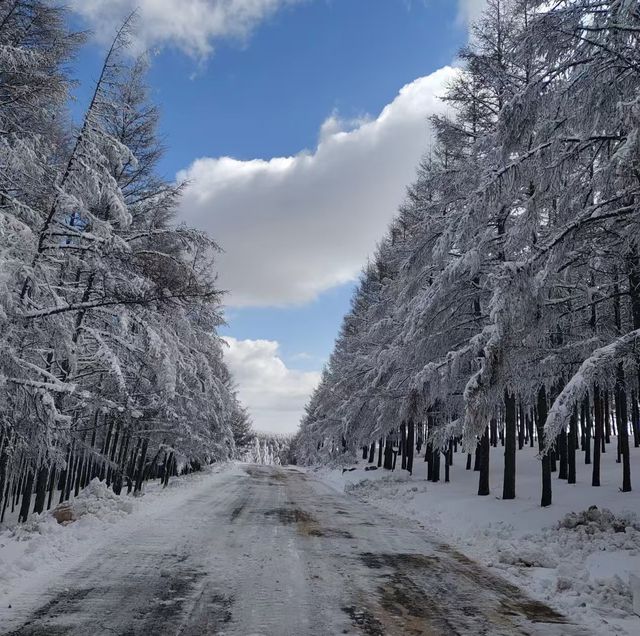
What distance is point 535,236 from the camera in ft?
40.6

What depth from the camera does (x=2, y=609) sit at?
17.3 ft

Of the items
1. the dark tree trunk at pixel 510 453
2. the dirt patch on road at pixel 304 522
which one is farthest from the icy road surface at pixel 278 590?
the dark tree trunk at pixel 510 453

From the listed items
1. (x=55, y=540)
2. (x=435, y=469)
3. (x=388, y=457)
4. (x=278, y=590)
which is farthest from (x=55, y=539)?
(x=388, y=457)

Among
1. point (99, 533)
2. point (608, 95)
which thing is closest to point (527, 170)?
point (608, 95)

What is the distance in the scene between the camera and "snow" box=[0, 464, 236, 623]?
6.15 metres

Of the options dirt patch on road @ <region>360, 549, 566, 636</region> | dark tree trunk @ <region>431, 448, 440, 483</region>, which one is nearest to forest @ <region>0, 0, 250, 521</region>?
dirt patch on road @ <region>360, 549, 566, 636</region>

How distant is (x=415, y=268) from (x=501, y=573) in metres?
8.28

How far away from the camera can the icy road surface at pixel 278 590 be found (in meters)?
5.10

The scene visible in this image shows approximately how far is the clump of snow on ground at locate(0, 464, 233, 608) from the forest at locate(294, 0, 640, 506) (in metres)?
6.44

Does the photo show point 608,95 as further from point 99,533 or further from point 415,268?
point 99,533

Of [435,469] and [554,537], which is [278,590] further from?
[435,469]

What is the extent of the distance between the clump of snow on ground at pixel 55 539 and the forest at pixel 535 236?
6.44 m

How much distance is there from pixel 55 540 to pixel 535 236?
12.0 metres

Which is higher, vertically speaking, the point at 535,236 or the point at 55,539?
the point at 535,236
